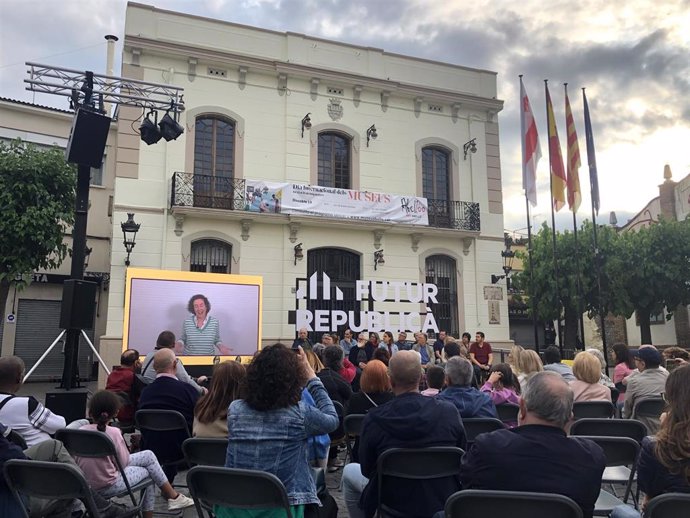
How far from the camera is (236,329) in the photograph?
12.0 meters

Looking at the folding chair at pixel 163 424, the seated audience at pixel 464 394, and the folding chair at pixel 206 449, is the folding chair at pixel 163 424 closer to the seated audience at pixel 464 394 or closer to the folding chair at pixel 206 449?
the folding chair at pixel 206 449

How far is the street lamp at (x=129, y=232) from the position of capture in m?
12.5

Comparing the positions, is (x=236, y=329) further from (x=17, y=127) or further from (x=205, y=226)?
(x=17, y=127)

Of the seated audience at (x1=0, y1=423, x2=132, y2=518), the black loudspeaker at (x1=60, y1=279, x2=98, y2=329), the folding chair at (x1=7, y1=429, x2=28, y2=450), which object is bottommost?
the seated audience at (x1=0, y1=423, x2=132, y2=518)

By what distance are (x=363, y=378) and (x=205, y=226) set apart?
32.1ft

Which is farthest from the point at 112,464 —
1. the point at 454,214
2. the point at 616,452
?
the point at 454,214

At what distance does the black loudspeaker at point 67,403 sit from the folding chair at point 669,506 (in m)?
5.68

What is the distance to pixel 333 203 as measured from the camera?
1505 cm

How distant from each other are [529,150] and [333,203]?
21.5 ft

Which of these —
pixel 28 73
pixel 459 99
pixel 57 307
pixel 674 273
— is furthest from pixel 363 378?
pixel 674 273

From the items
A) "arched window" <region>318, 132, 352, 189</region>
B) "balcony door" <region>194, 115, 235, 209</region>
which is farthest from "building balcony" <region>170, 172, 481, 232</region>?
"arched window" <region>318, 132, 352, 189</region>

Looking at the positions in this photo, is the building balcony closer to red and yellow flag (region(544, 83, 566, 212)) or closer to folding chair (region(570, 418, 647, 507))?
red and yellow flag (region(544, 83, 566, 212))

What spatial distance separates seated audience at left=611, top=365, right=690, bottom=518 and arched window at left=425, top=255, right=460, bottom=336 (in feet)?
44.7

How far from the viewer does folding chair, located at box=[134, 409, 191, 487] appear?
463 cm
